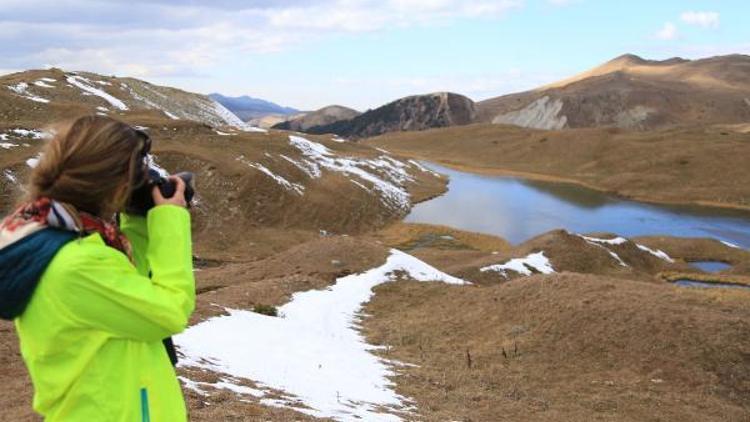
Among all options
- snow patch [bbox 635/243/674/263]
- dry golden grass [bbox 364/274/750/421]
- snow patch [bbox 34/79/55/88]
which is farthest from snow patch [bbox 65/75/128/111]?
dry golden grass [bbox 364/274/750/421]

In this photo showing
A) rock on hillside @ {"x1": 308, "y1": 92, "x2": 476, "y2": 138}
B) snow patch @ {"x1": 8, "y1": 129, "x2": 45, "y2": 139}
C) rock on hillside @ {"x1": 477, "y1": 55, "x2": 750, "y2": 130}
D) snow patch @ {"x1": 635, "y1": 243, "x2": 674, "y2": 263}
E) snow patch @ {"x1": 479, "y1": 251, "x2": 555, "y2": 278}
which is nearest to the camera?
snow patch @ {"x1": 479, "y1": 251, "x2": 555, "y2": 278}

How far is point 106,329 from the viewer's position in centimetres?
301

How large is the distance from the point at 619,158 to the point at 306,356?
92069 mm

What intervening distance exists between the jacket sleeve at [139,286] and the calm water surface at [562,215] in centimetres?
5033

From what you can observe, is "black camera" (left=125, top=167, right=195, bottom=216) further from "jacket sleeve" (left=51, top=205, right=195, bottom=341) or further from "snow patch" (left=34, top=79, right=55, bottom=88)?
"snow patch" (left=34, top=79, right=55, bottom=88)

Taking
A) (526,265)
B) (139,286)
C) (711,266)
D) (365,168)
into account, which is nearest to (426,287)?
(526,265)

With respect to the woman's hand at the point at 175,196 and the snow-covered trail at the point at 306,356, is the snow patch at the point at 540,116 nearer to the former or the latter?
the snow-covered trail at the point at 306,356

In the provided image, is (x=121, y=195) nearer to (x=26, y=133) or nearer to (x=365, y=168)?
(x=26, y=133)

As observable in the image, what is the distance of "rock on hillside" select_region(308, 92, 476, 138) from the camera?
182875 mm

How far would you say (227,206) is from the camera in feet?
158

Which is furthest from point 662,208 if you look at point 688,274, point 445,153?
point 445,153

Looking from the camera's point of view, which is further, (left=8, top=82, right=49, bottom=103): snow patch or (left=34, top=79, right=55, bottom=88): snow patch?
(left=34, top=79, right=55, bottom=88): snow patch

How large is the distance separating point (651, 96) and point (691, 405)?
16650 cm

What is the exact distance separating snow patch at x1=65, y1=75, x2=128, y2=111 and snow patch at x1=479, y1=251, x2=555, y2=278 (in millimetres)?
58805
